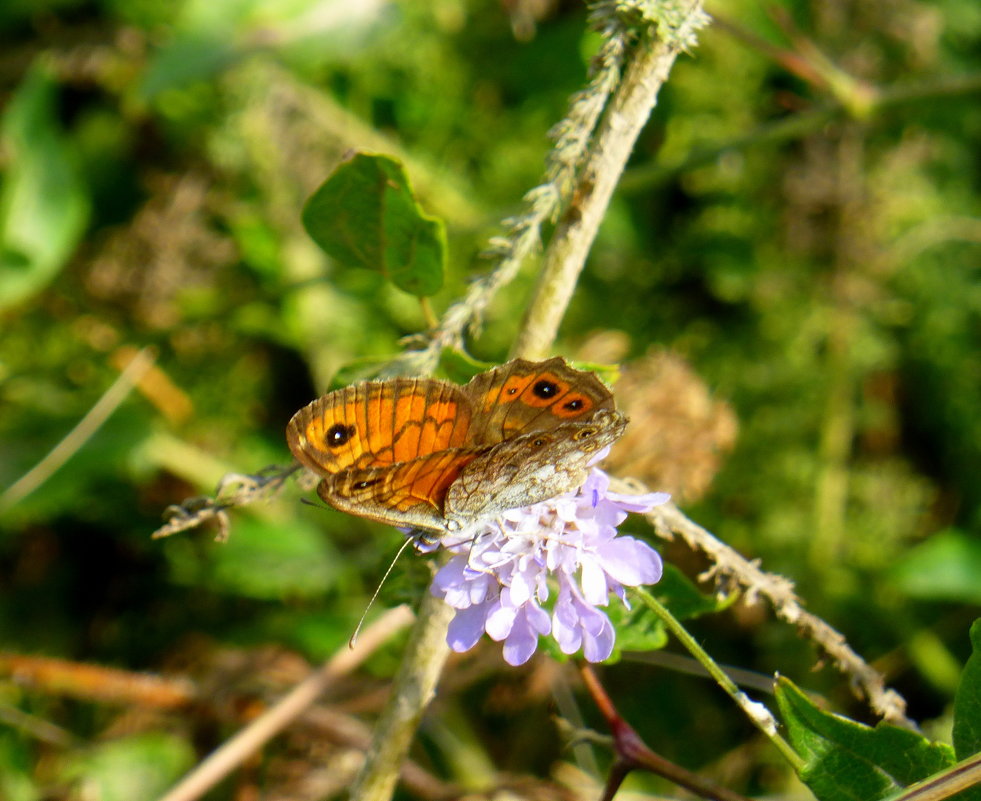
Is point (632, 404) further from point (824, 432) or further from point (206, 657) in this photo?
point (206, 657)

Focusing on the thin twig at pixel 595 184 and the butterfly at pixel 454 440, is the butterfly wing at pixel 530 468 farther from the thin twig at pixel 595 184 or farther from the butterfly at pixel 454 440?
the thin twig at pixel 595 184

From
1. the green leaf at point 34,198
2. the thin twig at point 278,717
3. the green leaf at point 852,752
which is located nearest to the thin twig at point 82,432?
the green leaf at point 34,198

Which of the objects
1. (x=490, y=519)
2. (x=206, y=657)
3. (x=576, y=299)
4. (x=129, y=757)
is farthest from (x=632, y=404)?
(x=129, y=757)

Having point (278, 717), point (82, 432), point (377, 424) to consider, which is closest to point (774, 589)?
point (377, 424)

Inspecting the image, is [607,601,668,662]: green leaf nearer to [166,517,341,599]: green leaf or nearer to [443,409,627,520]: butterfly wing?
[443,409,627,520]: butterfly wing

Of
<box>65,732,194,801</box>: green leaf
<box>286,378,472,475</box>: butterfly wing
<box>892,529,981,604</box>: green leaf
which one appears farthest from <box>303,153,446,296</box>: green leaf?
<box>892,529,981,604</box>: green leaf
